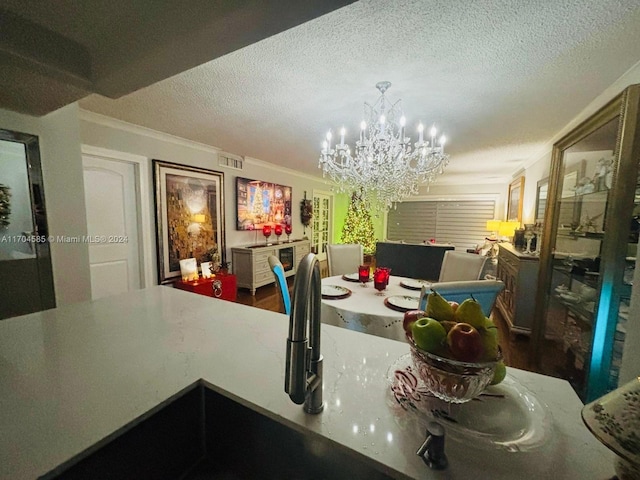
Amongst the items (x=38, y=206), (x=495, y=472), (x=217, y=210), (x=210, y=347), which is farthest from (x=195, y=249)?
(x=495, y=472)

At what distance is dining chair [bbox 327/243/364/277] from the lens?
123 inches

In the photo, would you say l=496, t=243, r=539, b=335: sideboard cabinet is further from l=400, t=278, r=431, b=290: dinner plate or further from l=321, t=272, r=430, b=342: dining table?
l=321, t=272, r=430, b=342: dining table

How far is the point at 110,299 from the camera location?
139 cm

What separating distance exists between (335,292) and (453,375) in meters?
1.52

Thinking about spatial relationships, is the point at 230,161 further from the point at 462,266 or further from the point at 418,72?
the point at 462,266

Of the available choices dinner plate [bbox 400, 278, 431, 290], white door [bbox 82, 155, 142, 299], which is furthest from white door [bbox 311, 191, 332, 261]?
dinner plate [bbox 400, 278, 431, 290]

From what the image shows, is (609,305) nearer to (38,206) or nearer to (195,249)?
(38,206)

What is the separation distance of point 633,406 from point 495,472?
241mm

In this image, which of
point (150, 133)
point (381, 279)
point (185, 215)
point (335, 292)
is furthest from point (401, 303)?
point (150, 133)

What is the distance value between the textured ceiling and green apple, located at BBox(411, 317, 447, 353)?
1.37 metres

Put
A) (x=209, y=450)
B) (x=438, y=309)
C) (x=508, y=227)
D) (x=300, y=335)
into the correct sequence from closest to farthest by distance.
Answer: (x=300, y=335) → (x=438, y=309) → (x=209, y=450) → (x=508, y=227)

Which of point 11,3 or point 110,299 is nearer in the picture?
point 11,3

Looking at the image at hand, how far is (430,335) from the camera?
0.56 meters

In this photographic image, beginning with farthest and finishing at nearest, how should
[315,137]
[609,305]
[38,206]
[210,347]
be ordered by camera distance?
[315,137] → [38,206] → [609,305] → [210,347]
